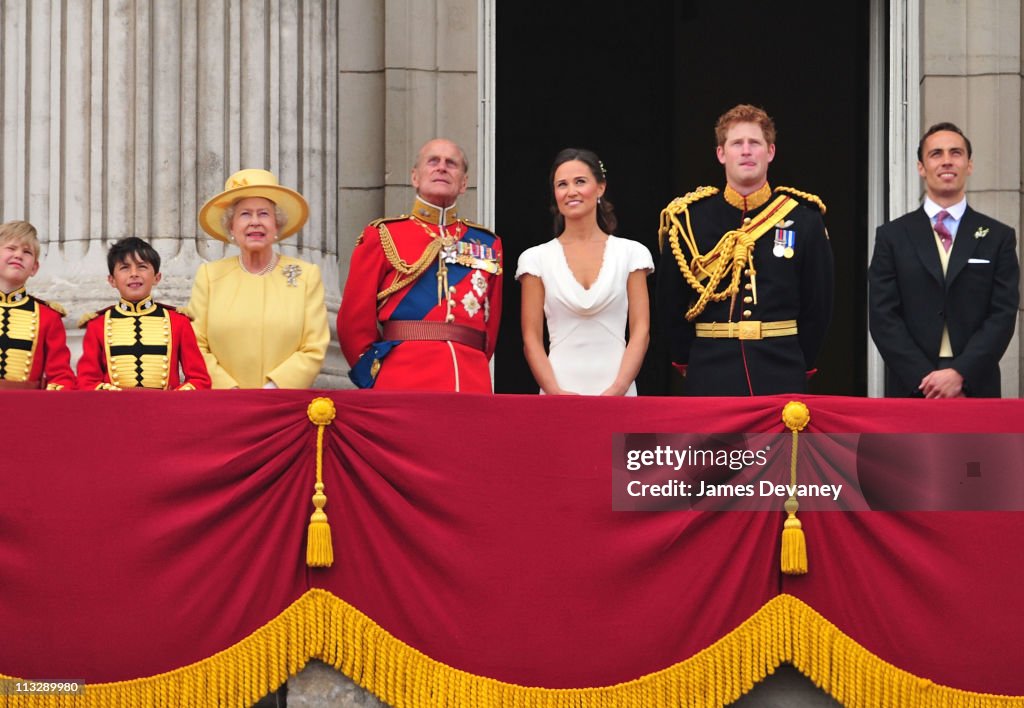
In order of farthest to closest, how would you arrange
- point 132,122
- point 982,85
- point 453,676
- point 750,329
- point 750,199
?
point 982,85, point 132,122, point 750,199, point 750,329, point 453,676

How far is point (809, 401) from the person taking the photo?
6.84m

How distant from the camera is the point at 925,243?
25.9 ft

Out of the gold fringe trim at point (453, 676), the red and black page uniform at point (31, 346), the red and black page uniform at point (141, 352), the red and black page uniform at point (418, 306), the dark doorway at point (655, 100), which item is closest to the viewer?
the gold fringe trim at point (453, 676)

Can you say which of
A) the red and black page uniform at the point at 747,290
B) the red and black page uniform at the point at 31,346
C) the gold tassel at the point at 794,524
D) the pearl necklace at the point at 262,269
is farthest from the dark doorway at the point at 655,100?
the gold tassel at the point at 794,524

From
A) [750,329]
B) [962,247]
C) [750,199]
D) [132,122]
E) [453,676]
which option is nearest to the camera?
[453,676]

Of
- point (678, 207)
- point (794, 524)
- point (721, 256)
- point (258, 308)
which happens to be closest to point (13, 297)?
point (258, 308)

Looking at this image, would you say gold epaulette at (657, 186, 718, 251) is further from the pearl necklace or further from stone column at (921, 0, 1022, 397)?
stone column at (921, 0, 1022, 397)

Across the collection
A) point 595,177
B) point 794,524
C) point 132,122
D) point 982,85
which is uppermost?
point 982,85

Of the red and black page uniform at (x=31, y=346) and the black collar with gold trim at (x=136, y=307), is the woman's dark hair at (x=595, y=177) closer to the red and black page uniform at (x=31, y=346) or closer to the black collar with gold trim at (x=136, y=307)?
the black collar with gold trim at (x=136, y=307)

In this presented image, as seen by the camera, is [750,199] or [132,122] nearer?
[750,199]

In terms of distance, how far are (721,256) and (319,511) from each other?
201 cm

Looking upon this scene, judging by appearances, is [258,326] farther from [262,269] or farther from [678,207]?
[678,207]

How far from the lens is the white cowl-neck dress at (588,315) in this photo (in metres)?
7.78

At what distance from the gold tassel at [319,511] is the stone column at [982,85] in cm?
467
